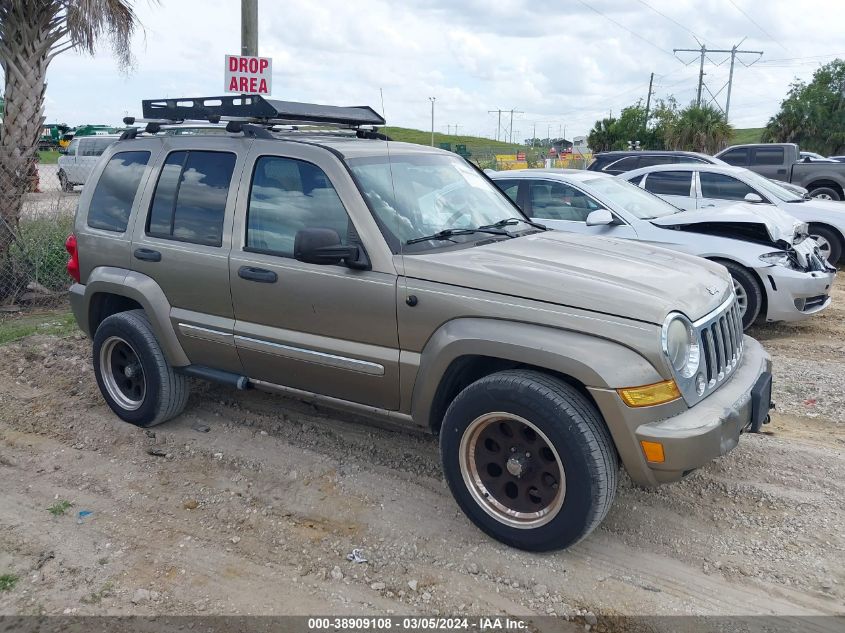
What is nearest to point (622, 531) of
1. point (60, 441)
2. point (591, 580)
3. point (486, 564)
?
point (591, 580)

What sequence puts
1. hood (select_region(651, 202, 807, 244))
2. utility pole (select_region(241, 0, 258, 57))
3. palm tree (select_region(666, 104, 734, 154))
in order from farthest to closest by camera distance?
palm tree (select_region(666, 104, 734, 154))
utility pole (select_region(241, 0, 258, 57))
hood (select_region(651, 202, 807, 244))

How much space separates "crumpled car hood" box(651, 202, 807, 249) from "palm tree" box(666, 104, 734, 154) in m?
31.8

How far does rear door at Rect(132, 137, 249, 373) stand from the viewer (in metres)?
4.53

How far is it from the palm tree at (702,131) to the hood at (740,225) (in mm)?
32030

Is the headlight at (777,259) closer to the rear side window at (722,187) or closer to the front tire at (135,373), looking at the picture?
the rear side window at (722,187)

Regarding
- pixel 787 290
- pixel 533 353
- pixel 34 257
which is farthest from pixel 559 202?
pixel 34 257

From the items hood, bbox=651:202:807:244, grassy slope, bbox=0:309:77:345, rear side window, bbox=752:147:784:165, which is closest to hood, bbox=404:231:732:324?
hood, bbox=651:202:807:244

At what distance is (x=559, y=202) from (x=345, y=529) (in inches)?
207

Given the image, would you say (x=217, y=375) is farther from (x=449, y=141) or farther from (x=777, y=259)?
(x=449, y=141)

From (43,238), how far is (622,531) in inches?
303

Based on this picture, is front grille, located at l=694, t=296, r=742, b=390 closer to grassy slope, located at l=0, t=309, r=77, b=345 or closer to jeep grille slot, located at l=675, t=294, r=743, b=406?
jeep grille slot, located at l=675, t=294, r=743, b=406

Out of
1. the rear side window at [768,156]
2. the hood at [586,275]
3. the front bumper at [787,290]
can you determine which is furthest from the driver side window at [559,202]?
the rear side window at [768,156]

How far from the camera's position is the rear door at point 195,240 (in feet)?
14.9

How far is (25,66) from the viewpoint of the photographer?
27.9 ft
